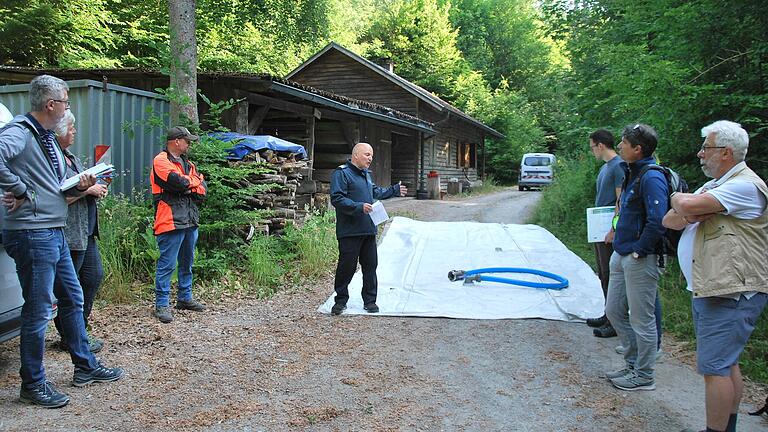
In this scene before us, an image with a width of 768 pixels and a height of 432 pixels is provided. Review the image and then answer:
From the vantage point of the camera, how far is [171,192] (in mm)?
5293

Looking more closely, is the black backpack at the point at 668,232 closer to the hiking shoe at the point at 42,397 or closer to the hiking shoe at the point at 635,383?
the hiking shoe at the point at 635,383

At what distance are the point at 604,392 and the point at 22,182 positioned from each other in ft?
13.1

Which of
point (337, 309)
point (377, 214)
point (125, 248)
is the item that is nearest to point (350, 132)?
point (125, 248)

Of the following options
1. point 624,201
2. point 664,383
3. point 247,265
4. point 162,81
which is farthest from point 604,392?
point 162,81

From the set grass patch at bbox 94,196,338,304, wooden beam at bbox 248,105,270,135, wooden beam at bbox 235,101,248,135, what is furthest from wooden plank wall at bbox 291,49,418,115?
grass patch at bbox 94,196,338,304

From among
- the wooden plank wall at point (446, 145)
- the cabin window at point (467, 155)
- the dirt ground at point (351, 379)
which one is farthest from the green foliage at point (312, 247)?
the cabin window at point (467, 155)

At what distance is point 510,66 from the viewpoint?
44750 mm

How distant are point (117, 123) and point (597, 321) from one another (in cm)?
633

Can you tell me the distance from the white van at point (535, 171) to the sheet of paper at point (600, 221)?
2258 cm

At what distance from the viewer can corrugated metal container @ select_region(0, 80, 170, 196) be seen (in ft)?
22.2

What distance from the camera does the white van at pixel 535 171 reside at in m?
27.0

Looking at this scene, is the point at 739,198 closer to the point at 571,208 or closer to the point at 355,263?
the point at 355,263

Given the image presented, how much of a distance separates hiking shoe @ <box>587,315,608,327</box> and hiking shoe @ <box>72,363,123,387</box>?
4291mm

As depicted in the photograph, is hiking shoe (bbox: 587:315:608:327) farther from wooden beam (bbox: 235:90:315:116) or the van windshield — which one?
the van windshield
